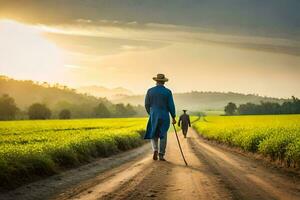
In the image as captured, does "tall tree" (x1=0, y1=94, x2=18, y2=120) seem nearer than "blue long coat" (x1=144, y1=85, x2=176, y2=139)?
No

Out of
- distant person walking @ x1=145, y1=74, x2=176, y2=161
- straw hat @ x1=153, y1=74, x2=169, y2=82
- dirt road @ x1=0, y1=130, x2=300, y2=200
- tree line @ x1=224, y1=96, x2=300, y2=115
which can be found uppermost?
tree line @ x1=224, y1=96, x2=300, y2=115

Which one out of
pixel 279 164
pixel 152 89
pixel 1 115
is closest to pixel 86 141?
pixel 152 89

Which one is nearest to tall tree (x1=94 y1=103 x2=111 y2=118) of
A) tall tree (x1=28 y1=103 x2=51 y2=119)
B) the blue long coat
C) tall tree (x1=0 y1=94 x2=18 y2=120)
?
tall tree (x1=28 y1=103 x2=51 y2=119)

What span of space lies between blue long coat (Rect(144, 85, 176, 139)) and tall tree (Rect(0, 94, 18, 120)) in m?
117

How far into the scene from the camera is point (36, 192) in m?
9.63

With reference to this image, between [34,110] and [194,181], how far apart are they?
127 metres

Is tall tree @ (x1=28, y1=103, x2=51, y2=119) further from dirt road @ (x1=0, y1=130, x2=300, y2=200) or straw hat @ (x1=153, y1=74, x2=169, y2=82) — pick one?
dirt road @ (x1=0, y1=130, x2=300, y2=200)

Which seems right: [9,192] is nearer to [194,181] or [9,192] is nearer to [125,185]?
[125,185]

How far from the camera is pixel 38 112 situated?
132750mm

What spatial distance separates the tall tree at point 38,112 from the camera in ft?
433

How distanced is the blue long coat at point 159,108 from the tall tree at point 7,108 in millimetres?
116979

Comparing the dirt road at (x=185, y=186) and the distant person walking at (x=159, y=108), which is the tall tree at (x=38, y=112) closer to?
the distant person walking at (x=159, y=108)

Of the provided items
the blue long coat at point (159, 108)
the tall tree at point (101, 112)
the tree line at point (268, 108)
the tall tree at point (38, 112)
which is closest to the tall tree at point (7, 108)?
the tall tree at point (38, 112)

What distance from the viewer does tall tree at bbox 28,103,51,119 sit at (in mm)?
131875
